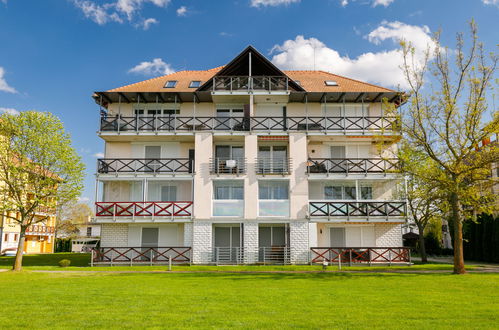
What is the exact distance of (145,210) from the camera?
939 inches

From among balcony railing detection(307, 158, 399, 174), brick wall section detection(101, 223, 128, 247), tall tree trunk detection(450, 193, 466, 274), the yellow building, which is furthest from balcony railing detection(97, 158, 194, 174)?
the yellow building

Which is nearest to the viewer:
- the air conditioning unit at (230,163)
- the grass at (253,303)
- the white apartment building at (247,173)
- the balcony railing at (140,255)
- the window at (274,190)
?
the grass at (253,303)

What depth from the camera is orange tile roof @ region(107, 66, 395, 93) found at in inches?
1040

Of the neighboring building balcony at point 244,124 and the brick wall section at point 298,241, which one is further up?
the neighboring building balcony at point 244,124

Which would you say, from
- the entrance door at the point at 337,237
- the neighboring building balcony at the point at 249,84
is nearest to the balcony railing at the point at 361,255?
the entrance door at the point at 337,237

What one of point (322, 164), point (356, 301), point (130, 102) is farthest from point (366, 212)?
point (130, 102)

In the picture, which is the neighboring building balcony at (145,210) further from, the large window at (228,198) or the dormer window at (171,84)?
the dormer window at (171,84)

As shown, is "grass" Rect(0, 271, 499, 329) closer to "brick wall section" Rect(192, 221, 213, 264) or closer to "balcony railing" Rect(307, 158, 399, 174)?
"brick wall section" Rect(192, 221, 213, 264)

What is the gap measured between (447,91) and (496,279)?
8177 millimetres

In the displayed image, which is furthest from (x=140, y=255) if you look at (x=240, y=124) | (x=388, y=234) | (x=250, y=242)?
(x=388, y=234)

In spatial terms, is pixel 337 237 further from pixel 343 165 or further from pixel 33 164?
pixel 33 164

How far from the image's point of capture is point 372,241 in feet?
80.5

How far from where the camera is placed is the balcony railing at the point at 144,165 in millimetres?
24969

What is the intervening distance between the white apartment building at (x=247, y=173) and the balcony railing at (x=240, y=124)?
0.24 feet
